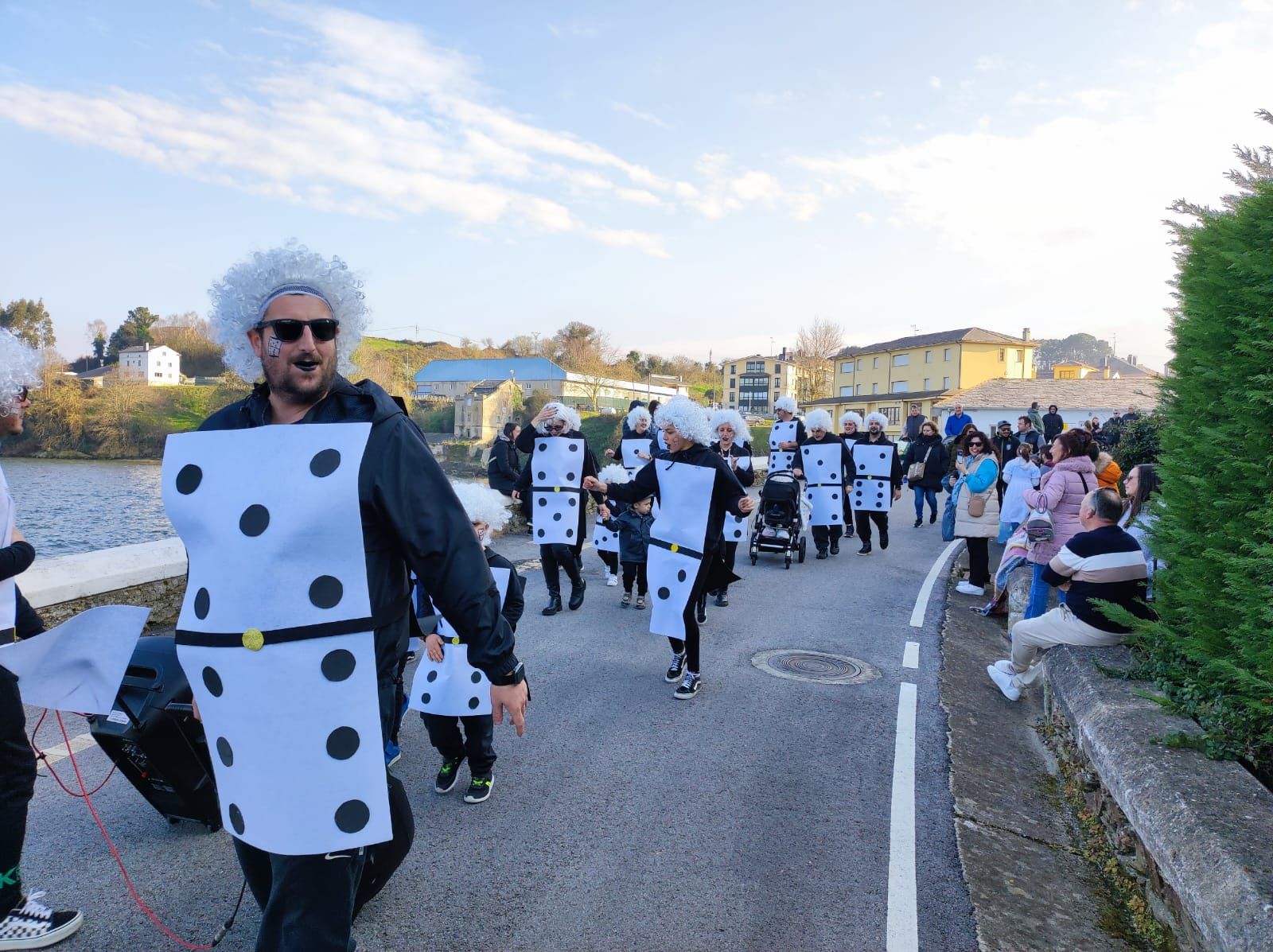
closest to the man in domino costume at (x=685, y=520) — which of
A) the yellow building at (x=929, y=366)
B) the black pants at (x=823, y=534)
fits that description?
the black pants at (x=823, y=534)

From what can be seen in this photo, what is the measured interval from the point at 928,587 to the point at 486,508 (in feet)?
24.0

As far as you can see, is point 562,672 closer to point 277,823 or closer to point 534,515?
point 534,515

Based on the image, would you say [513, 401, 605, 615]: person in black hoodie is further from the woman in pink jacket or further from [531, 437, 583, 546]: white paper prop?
the woman in pink jacket

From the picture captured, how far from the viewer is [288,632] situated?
1990 millimetres

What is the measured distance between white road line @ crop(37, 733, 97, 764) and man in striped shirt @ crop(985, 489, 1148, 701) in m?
6.07

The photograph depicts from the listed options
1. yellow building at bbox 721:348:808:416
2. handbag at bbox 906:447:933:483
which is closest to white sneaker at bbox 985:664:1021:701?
handbag at bbox 906:447:933:483

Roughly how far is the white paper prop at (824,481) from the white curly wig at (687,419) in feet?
20.3

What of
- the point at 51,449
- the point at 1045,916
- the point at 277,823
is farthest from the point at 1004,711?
the point at 51,449

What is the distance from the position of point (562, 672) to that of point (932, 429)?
11.6 metres

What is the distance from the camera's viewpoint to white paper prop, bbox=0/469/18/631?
2844 mm

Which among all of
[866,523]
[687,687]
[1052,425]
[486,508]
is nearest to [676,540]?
[687,687]

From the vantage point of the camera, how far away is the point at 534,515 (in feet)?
28.2

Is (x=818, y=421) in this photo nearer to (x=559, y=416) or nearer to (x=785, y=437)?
(x=785, y=437)

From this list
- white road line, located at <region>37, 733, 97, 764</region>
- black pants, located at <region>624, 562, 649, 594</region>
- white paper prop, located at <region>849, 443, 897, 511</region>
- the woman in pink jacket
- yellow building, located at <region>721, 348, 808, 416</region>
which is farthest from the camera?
yellow building, located at <region>721, 348, 808, 416</region>
